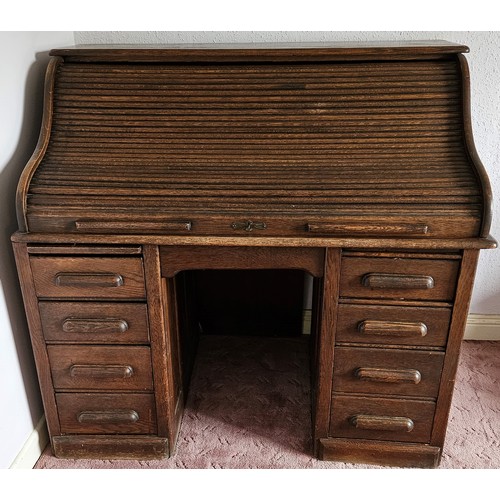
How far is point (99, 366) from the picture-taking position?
5.11ft

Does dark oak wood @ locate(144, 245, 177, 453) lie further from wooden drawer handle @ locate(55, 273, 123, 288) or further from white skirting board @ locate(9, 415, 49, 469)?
white skirting board @ locate(9, 415, 49, 469)

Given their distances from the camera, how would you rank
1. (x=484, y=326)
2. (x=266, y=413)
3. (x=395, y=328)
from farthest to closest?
(x=484, y=326)
(x=266, y=413)
(x=395, y=328)

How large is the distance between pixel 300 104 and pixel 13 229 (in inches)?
37.1

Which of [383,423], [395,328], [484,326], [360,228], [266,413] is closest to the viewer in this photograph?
[360,228]

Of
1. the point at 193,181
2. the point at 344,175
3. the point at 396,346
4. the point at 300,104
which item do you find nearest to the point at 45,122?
the point at 193,181

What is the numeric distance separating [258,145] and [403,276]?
0.55m

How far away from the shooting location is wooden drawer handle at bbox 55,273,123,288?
143 cm

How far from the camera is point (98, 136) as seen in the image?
1499 millimetres

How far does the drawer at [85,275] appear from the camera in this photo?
4.68 feet

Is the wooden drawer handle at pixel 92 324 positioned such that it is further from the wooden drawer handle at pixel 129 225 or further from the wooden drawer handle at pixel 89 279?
the wooden drawer handle at pixel 129 225

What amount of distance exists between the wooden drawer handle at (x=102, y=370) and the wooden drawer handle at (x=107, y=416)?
0.15 metres

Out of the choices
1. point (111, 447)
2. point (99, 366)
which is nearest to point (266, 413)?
point (111, 447)

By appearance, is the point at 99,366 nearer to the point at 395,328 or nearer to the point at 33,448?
the point at 33,448

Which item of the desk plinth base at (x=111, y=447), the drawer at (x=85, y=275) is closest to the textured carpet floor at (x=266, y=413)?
the desk plinth base at (x=111, y=447)
